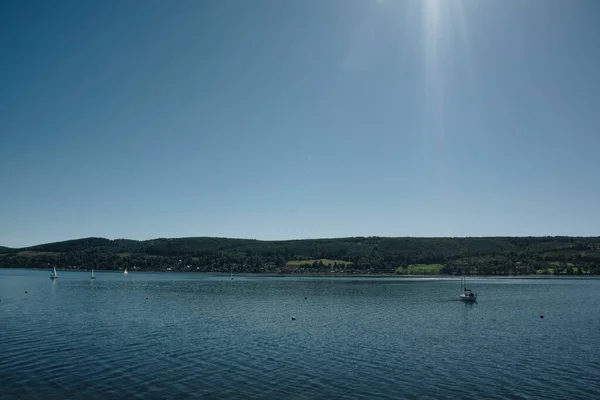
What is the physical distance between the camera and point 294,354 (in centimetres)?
4516

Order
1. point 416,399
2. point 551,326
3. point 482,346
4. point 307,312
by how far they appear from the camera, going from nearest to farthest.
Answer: point 416,399 < point 482,346 < point 551,326 < point 307,312

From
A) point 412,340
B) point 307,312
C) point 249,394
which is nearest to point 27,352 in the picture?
point 249,394

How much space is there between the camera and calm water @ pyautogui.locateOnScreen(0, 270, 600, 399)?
3291 centimetres

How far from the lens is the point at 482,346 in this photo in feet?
166

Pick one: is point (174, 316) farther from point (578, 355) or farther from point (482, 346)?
point (578, 355)

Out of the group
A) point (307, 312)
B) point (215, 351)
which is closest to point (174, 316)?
point (307, 312)

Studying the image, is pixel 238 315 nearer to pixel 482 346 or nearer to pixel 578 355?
pixel 482 346

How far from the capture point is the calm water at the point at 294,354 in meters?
32.9

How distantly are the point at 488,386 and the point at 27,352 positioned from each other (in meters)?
43.7

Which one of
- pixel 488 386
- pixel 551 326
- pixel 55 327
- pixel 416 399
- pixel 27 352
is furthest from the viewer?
pixel 551 326

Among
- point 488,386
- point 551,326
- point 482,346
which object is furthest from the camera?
point 551,326

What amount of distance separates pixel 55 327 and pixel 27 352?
16950 mm

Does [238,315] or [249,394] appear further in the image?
[238,315]

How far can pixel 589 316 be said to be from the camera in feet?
255
